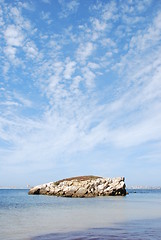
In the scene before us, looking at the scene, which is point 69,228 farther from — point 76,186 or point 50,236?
point 76,186

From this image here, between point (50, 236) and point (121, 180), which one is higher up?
point (121, 180)

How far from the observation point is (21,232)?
64.0 ft

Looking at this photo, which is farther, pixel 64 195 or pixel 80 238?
pixel 64 195

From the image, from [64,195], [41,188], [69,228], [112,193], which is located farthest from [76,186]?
[69,228]

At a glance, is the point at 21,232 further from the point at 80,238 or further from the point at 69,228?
the point at 80,238

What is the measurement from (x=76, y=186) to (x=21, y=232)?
77.6m

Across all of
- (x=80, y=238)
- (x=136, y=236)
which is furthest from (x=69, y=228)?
(x=136, y=236)

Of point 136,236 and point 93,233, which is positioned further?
point 93,233

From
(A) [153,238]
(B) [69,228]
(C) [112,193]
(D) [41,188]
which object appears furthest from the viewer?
(D) [41,188]

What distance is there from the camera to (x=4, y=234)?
736 inches

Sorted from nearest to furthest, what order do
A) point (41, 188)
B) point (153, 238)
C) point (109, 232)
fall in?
point (153, 238), point (109, 232), point (41, 188)

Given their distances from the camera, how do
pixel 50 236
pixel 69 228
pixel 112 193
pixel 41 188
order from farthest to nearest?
pixel 41 188 → pixel 112 193 → pixel 69 228 → pixel 50 236

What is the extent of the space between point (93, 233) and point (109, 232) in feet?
4.16

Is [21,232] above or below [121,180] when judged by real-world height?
below
